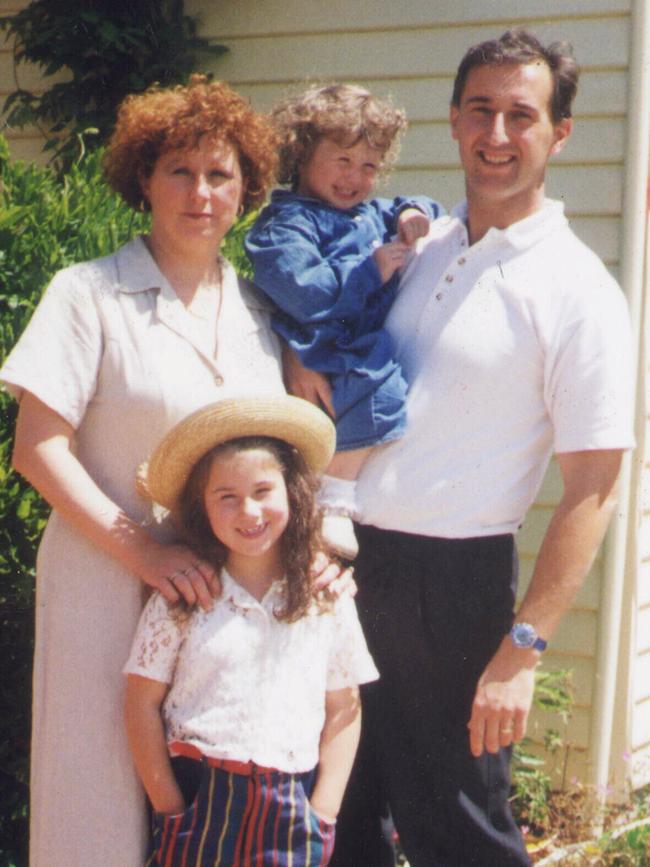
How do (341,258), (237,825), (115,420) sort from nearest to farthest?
(237,825) → (115,420) → (341,258)

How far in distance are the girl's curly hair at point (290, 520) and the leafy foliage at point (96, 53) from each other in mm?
2783

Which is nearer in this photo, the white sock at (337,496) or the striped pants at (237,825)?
the striped pants at (237,825)

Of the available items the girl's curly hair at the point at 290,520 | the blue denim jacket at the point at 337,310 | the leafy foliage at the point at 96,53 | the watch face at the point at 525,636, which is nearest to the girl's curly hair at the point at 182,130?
the blue denim jacket at the point at 337,310

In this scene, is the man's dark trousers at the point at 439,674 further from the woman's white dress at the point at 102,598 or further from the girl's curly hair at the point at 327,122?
the girl's curly hair at the point at 327,122

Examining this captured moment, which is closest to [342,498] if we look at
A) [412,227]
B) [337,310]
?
[337,310]

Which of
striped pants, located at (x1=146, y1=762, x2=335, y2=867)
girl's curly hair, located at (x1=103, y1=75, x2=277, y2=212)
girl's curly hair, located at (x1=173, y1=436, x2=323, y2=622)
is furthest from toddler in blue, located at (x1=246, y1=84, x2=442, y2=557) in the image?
striped pants, located at (x1=146, y1=762, x2=335, y2=867)

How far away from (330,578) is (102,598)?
1.69 feet

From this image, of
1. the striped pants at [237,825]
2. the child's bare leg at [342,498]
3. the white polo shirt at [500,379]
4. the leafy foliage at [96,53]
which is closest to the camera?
the striped pants at [237,825]

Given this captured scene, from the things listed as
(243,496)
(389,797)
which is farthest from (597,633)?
(243,496)

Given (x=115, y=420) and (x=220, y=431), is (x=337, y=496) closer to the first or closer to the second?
(x=220, y=431)

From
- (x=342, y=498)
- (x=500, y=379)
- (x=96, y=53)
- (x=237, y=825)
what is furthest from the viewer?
(x=96, y=53)

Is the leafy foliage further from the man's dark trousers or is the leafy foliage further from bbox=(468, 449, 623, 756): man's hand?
bbox=(468, 449, 623, 756): man's hand

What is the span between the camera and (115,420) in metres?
2.54

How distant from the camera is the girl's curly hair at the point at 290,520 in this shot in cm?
253
